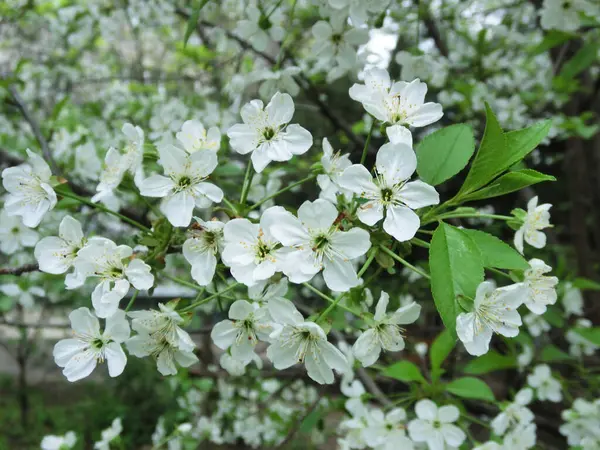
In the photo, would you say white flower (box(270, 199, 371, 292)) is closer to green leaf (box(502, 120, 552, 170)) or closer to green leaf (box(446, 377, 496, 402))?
green leaf (box(502, 120, 552, 170))

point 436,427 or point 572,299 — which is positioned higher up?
point 436,427

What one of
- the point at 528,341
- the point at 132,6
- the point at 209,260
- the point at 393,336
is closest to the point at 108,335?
the point at 209,260

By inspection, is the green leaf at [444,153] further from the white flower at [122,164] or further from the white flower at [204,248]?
the white flower at [122,164]

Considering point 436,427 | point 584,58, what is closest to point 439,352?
point 436,427

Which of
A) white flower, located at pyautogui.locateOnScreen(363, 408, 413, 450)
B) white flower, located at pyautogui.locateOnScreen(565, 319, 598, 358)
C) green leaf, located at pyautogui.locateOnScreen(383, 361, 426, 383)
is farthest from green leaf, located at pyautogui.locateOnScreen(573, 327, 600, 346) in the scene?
white flower, located at pyautogui.locateOnScreen(363, 408, 413, 450)

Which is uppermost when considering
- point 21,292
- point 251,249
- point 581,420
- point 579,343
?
point 251,249

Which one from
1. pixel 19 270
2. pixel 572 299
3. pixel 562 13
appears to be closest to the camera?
pixel 19 270

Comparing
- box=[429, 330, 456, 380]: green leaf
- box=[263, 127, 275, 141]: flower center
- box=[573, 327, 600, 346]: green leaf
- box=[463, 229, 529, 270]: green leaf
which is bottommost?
box=[573, 327, 600, 346]: green leaf

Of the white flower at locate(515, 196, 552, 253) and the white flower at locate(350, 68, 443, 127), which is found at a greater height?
the white flower at locate(350, 68, 443, 127)

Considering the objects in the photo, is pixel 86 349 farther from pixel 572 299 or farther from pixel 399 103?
pixel 572 299
